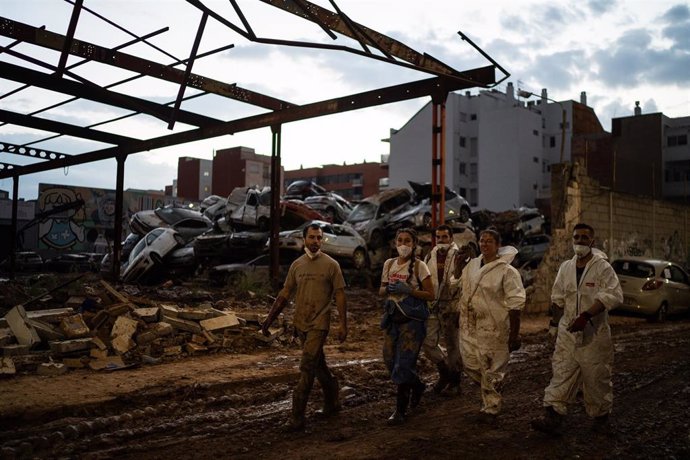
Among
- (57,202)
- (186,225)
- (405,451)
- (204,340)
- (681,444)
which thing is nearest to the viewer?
(405,451)

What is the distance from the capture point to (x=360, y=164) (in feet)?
255

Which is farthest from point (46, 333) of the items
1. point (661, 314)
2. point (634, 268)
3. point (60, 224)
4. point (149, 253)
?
point (60, 224)

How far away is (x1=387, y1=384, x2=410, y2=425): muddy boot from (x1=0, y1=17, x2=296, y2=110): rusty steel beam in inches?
305

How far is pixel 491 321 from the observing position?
16.6 ft

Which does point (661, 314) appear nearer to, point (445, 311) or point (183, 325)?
point (445, 311)

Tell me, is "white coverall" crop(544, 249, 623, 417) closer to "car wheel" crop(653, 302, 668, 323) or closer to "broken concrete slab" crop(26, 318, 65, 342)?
"broken concrete slab" crop(26, 318, 65, 342)

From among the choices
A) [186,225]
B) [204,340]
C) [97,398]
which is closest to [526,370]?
[204,340]

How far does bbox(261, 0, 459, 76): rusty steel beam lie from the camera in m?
8.29

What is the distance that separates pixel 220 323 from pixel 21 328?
2778 millimetres

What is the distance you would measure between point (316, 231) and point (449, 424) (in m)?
2.13

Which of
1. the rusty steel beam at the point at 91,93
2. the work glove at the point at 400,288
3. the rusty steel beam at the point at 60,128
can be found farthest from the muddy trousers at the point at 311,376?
the rusty steel beam at the point at 60,128

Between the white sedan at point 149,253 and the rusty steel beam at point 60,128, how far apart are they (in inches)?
137

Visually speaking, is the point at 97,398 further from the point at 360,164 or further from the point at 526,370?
the point at 360,164

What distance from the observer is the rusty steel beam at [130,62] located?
9047 millimetres
